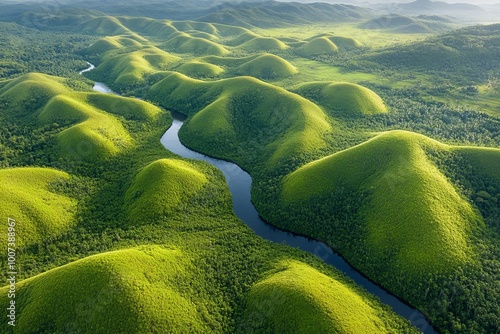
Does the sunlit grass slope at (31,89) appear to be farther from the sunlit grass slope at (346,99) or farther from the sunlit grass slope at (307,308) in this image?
the sunlit grass slope at (307,308)

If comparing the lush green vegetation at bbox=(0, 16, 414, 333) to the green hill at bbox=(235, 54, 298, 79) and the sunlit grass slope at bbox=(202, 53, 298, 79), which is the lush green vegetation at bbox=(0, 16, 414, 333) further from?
the sunlit grass slope at bbox=(202, 53, 298, 79)

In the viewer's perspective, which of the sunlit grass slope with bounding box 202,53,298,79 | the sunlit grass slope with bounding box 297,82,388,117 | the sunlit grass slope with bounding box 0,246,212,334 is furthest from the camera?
the sunlit grass slope with bounding box 202,53,298,79

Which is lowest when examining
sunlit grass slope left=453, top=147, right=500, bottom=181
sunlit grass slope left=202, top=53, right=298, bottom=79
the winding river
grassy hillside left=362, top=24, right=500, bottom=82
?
the winding river

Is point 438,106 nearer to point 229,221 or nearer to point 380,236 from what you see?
point 380,236

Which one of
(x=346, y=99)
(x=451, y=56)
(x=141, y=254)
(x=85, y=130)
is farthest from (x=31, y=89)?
(x=451, y=56)

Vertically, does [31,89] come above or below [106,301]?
below

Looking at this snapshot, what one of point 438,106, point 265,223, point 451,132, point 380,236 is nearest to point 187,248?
point 265,223

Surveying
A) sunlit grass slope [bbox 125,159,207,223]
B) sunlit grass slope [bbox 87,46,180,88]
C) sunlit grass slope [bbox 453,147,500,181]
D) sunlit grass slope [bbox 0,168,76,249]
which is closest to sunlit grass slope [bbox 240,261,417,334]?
sunlit grass slope [bbox 125,159,207,223]

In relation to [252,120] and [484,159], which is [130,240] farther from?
[484,159]
